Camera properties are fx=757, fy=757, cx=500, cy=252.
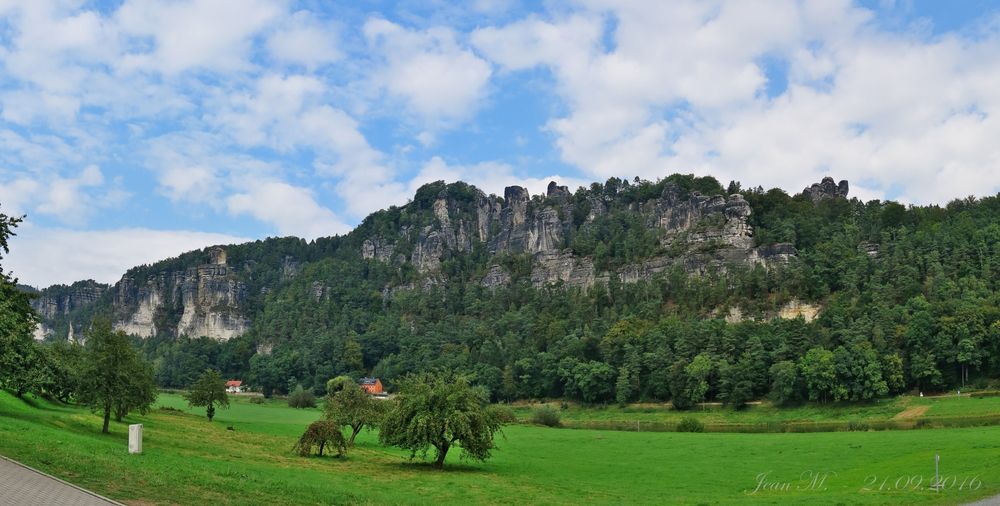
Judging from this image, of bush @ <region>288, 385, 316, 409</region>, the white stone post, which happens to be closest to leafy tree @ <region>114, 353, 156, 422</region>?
the white stone post

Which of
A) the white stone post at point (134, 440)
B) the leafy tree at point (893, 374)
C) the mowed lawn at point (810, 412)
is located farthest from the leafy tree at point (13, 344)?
the leafy tree at point (893, 374)

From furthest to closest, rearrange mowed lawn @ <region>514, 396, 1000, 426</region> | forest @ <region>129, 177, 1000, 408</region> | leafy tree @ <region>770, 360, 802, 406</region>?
forest @ <region>129, 177, 1000, 408</region>, leafy tree @ <region>770, 360, 802, 406</region>, mowed lawn @ <region>514, 396, 1000, 426</region>

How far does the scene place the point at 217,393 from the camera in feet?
285

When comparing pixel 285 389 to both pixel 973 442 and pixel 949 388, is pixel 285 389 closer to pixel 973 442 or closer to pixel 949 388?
pixel 949 388

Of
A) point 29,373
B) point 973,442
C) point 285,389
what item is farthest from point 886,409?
point 285,389

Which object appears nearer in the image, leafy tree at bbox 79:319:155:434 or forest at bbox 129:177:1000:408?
leafy tree at bbox 79:319:155:434

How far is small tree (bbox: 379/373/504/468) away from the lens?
1812 inches

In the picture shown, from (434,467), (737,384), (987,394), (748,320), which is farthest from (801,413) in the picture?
(434,467)

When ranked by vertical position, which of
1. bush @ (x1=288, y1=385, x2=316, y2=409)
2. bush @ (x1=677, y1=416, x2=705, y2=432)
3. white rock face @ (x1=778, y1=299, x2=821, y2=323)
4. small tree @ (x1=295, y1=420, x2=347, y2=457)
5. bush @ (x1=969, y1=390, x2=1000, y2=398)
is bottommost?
bush @ (x1=288, y1=385, x2=316, y2=409)

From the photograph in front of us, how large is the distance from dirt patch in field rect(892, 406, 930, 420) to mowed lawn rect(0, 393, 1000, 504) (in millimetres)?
20718

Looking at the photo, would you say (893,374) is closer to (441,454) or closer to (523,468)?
(523,468)

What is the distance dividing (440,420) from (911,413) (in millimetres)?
57218

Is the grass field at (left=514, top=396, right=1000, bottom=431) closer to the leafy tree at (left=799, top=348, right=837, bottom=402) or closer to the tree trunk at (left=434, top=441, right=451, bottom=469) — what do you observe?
the leafy tree at (left=799, top=348, right=837, bottom=402)

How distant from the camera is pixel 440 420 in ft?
152
